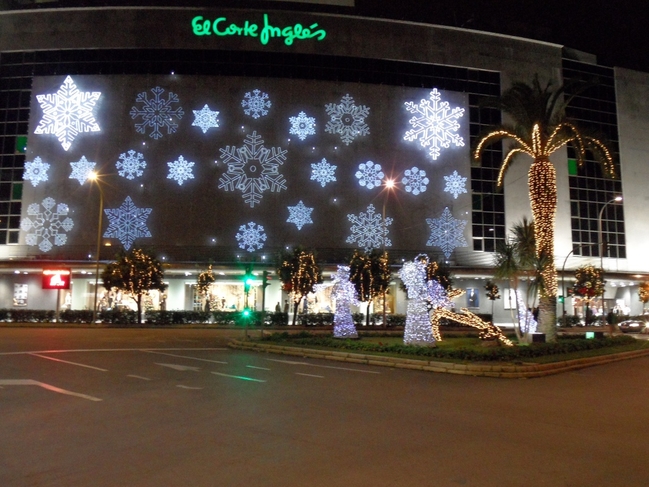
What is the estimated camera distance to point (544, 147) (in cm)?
2645

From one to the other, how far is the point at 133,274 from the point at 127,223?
8.25 m

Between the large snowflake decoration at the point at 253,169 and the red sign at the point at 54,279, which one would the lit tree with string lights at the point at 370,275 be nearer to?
the large snowflake decoration at the point at 253,169

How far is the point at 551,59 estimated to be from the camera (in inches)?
2276

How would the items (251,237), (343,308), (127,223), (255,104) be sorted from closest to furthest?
(343,308) < (127,223) < (251,237) < (255,104)

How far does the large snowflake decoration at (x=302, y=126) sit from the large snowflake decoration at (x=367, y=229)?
8.30m

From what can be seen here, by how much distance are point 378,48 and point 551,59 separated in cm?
1842

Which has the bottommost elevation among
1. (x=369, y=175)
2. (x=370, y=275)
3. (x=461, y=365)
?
(x=461, y=365)

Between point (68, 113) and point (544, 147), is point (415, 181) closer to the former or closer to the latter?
point (544, 147)

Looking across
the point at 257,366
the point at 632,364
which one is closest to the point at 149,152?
A: the point at 257,366

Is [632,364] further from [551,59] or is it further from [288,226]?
[551,59]

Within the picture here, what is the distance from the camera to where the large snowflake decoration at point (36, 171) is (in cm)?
5088

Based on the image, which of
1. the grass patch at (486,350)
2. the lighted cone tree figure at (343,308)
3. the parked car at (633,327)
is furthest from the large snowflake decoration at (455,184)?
the lighted cone tree figure at (343,308)

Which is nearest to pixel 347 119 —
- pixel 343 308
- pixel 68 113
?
pixel 68 113

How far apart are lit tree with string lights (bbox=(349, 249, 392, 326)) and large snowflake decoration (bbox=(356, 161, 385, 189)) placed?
9.81 m
